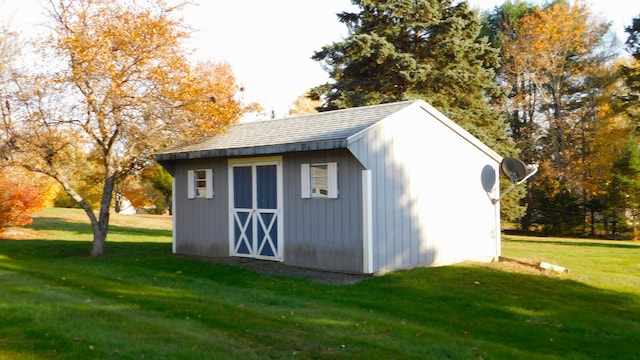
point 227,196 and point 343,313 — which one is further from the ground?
point 227,196

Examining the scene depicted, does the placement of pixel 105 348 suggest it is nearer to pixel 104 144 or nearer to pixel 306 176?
pixel 306 176

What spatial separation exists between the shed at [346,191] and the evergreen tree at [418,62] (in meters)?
→ 8.81

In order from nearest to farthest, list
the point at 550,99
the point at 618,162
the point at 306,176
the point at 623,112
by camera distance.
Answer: the point at 306,176 → the point at 618,162 → the point at 623,112 → the point at 550,99

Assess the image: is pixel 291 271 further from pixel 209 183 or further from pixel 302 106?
pixel 302 106

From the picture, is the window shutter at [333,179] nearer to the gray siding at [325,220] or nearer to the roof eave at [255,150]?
A: the gray siding at [325,220]

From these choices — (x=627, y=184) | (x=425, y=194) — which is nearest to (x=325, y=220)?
(x=425, y=194)

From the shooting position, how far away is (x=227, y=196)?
1494cm

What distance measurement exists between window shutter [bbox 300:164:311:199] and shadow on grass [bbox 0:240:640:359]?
79.6 inches

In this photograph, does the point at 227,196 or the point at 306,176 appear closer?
the point at 306,176

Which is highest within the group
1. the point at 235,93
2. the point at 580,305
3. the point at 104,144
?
the point at 235,93

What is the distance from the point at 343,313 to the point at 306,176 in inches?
195

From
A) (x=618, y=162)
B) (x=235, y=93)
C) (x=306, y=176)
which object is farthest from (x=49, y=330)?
(x=618, y=162)

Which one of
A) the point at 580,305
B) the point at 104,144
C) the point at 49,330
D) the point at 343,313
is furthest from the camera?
the point at 104,144

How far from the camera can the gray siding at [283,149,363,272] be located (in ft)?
39.9
